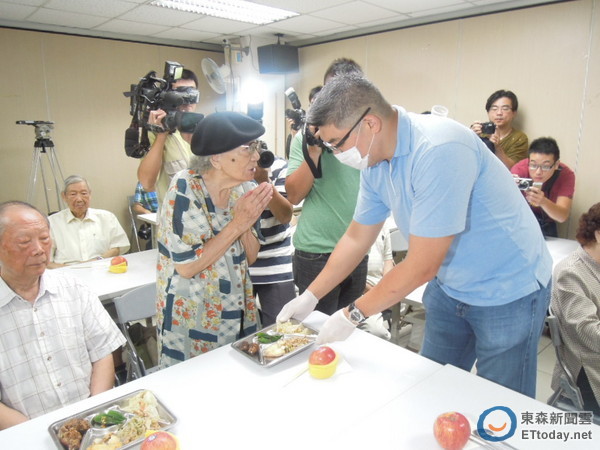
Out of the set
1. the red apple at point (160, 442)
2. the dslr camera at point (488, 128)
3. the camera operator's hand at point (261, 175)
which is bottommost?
the red apple at point (160, 442)

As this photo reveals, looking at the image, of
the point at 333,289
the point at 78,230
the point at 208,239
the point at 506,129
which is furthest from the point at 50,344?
the point at 506,129

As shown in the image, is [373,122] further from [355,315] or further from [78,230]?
[78,230]

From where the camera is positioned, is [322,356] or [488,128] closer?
[322,356]

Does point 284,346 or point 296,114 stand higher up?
point 296,114

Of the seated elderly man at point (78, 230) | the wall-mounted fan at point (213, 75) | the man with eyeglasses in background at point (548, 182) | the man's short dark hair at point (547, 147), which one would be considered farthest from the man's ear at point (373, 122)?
the seated elderly man at point (78, 230)

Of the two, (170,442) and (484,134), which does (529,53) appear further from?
(170,442)

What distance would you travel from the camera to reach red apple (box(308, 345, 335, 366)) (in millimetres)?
1258

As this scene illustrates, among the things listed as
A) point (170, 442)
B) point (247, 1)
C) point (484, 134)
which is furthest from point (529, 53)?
point (170, 442)

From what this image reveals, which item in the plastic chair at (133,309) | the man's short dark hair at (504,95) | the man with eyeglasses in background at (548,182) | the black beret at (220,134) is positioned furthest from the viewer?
the man's short dark hair at (504,95)

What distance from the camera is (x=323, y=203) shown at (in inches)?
79.6

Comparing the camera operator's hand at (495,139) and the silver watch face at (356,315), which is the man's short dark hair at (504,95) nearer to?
the camera operator's hand at (495,139)

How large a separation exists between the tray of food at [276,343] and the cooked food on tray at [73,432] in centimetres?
49

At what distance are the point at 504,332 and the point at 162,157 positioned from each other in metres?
1.77

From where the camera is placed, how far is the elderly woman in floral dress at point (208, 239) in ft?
4.80
